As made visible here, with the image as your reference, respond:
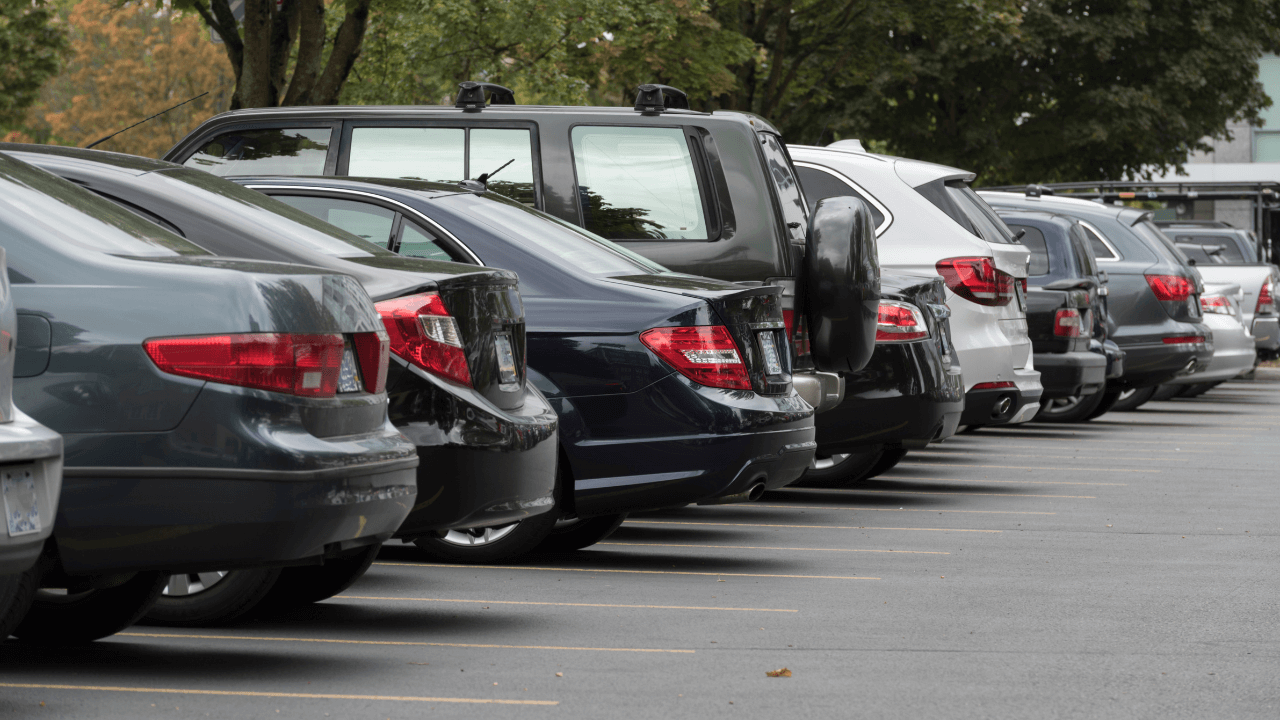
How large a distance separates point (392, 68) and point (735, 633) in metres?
19.2

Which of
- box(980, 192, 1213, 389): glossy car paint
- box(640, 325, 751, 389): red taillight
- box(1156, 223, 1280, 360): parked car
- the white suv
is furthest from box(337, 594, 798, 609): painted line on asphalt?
box(1156, 223, 1280, 360): parked car

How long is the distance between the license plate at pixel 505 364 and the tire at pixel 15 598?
178 centimetres

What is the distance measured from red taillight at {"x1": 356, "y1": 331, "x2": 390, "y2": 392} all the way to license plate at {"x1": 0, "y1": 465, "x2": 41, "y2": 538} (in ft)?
3.61

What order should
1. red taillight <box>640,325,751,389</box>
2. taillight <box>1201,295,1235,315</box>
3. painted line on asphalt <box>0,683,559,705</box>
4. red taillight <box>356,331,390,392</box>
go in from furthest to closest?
1. taillight <box>1201,295,1235,315</box>
2. red taillight <box>640,325,751,389</box>
3. red taillight <box>356,331,390,392</box>
4. painted line on asphalt <box>0,683,559,705</box>

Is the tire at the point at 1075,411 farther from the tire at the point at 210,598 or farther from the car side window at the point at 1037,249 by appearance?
the tire at the point at 210,598

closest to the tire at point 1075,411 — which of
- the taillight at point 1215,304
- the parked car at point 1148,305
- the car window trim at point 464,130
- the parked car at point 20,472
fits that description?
the parked car at point 1148,305

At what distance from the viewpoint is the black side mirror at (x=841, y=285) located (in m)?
8.77

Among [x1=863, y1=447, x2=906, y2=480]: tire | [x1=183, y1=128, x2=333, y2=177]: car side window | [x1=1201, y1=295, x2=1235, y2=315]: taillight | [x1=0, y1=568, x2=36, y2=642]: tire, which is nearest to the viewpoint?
[x1=0, y1=568, x2=36, y2=642]: tire

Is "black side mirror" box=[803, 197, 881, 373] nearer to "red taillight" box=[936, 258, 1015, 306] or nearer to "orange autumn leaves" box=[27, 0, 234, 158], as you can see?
"red taillight" box=[936, 258, 1015, 306]

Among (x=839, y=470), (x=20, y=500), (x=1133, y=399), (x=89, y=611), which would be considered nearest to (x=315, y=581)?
(x=89, y=611)

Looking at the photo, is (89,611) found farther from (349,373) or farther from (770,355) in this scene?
(770,355)

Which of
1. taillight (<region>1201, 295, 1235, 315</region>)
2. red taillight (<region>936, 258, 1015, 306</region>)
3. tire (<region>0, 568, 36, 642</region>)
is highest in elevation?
tire (<region>0, 568, 36, 642</region>)

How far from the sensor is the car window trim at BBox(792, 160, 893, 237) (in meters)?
11.5

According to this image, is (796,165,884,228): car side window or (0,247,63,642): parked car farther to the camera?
(796,165,884,228): car side window
